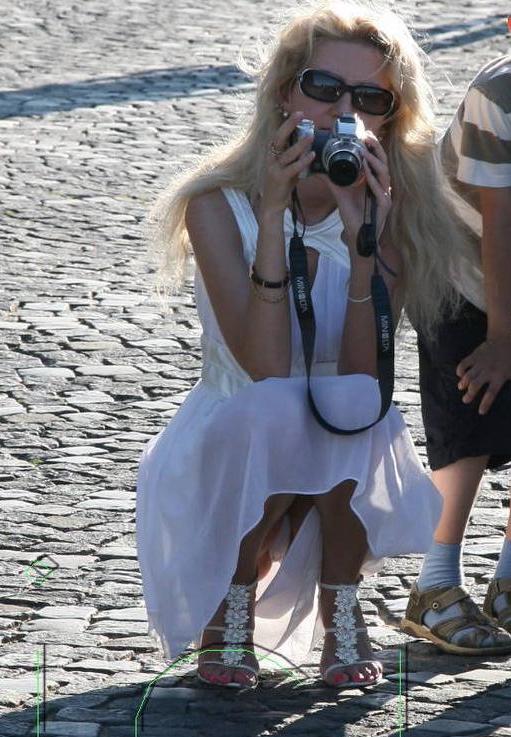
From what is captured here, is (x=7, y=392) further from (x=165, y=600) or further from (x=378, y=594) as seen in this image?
(x=165, y=600)

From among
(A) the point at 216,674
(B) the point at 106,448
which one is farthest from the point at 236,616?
(B) the point at 106,448

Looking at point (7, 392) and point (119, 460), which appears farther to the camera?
point (7, 392)

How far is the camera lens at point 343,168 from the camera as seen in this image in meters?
3.75

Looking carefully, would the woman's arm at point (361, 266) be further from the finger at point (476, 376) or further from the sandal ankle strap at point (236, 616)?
the sandal ankle strap at point (236, 616)

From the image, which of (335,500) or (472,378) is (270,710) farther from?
(472,378)

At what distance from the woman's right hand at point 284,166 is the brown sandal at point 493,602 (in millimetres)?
1121

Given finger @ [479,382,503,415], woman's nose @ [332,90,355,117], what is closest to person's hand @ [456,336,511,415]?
finger @ [479,382,503,415]

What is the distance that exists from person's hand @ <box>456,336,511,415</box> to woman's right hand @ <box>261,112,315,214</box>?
625 mm

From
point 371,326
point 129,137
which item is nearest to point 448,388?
point 371,326

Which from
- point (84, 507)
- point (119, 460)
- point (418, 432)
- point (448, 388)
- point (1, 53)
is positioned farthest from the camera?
point (1, 53)

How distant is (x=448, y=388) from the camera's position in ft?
14.2

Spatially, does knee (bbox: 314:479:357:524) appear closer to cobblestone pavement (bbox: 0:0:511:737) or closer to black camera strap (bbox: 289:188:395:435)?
black camera strap (bbox: 289:188:395:435)

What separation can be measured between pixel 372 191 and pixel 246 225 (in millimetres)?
326

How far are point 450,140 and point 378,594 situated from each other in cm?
117
